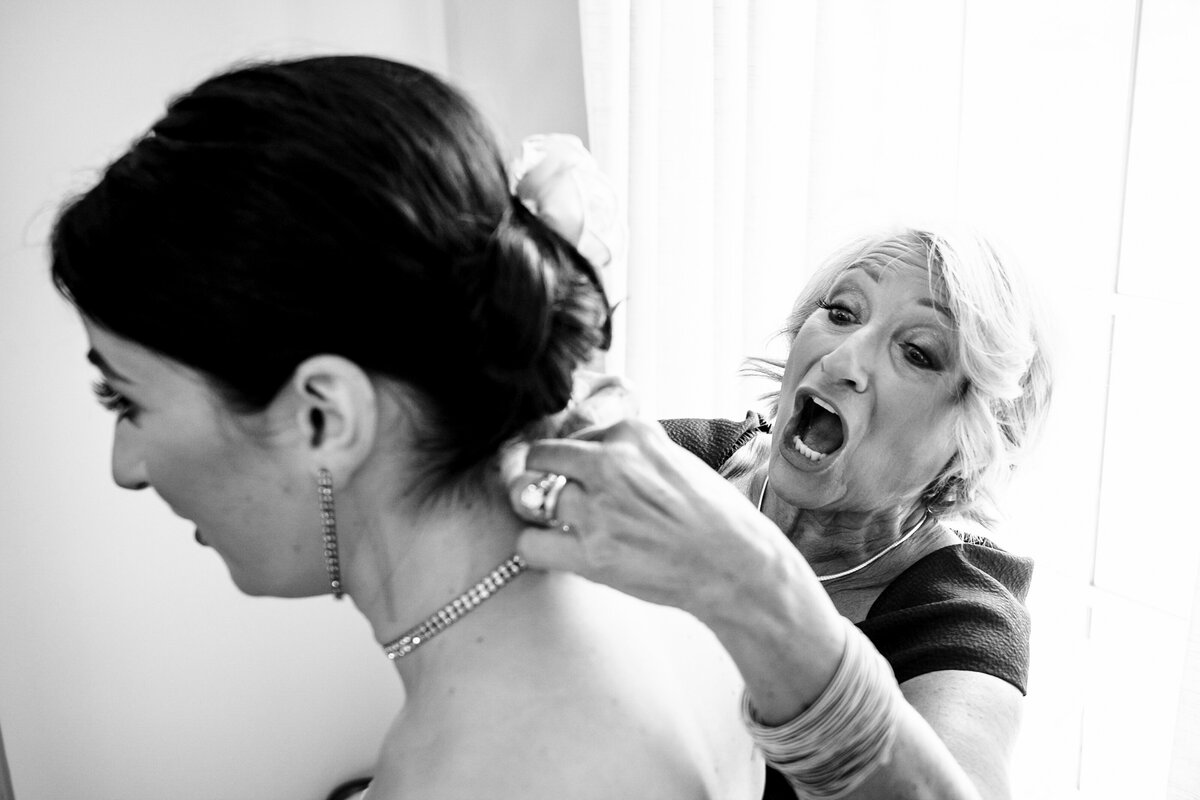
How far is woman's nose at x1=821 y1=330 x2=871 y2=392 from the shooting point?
4.62 feet

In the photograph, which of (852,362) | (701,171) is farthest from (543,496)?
(701,171)

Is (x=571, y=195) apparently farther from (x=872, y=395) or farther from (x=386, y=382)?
(x=872, y=395)

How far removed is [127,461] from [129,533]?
1.68 m

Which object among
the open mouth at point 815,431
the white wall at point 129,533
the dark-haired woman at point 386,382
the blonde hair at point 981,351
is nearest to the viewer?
the dark-haired woman at point 386,382

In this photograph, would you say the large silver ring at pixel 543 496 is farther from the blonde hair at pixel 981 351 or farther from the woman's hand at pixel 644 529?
the blonde hair at pixel 981 351

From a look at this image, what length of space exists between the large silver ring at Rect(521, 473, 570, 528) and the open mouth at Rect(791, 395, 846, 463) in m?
0.79

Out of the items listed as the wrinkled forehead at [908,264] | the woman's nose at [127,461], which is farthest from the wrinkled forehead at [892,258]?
the woman's nose at [127,461]

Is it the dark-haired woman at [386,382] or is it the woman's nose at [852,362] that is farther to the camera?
the woman's nose at [852,362]

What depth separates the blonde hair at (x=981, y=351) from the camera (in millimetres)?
1389

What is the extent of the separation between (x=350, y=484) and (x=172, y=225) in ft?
0.72

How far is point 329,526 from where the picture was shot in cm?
82

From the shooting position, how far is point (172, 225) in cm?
71

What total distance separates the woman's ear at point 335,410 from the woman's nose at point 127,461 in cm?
15

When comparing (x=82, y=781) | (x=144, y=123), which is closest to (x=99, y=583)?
(x=82, y=781)
